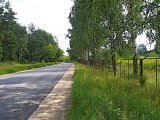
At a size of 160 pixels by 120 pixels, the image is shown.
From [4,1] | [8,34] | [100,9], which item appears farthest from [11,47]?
[100,9]

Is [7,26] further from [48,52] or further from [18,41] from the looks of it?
[48,52]

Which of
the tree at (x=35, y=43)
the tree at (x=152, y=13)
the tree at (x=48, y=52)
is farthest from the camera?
the tree at (x=48, y=52)

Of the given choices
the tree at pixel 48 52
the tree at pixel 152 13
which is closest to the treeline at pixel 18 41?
the tree at pixel 48 52

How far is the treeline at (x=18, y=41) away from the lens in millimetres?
51594

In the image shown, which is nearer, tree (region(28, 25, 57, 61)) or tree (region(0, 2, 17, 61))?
tree (region(0, 2, 17, 61))

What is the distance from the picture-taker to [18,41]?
6762 cm

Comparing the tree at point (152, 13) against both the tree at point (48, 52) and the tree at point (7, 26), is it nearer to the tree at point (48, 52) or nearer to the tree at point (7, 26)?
the tree at point (7, 26)

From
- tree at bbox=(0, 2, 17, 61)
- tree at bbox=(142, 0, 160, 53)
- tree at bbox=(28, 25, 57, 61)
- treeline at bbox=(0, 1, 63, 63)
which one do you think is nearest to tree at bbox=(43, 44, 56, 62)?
treeline at bbox=(0, 1, 63, 63)

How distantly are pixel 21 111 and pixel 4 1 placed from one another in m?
50.0

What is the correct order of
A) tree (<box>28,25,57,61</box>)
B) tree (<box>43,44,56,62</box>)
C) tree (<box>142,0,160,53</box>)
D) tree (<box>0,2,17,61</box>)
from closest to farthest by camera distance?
tree (<box>142,0,160,53</box>) → tree (<box>0,2,17,61</box>) → tree (<box>28,25,57,61</box>) → tree (<box>43,44,56,62</box>)

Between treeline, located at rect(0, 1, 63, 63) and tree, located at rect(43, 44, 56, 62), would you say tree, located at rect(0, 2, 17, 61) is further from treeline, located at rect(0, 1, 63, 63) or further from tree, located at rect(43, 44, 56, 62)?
tree, located at rect(43, 44, 56, 62)

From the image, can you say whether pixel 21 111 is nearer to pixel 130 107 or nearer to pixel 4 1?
pixel 130 107

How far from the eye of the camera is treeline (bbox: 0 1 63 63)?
5159cm

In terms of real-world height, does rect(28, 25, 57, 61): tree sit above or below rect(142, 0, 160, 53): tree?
above
